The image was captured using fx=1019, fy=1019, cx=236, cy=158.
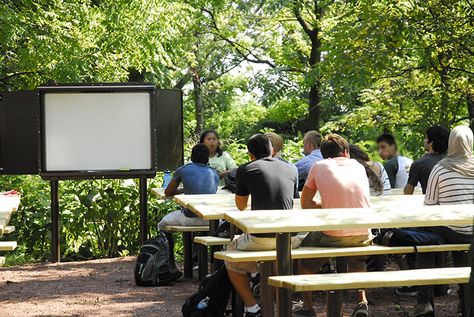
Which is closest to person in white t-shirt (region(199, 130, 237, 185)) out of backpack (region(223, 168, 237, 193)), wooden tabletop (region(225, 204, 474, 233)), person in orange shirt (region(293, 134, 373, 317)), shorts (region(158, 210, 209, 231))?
backpack (region(223, 168, 237, 193))

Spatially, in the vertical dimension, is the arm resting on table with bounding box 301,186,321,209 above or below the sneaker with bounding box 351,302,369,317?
above

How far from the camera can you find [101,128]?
1305cm

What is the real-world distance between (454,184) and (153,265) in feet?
12.3

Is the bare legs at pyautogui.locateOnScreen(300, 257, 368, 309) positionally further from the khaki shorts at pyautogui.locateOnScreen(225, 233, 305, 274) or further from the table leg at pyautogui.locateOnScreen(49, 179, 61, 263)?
the table leg at pyautogui.locateOnScreen(49, 179, 61, 263)

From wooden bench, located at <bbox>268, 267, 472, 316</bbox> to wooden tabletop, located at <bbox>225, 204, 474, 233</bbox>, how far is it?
0.31 meters

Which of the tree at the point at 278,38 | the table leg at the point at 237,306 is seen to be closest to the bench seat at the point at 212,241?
the table leg at the point at 237,306

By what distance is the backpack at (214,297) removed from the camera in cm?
796

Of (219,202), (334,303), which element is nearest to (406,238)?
(334,303)

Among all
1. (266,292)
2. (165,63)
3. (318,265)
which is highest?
(165,63)

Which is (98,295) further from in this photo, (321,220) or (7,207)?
(321,220)

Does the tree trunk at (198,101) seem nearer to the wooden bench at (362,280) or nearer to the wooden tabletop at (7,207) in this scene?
the wooden tabletop at (7,207)

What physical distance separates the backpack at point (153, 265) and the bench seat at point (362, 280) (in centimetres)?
428

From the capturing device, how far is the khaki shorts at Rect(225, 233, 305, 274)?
7617mm

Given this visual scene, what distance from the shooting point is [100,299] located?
394 inches
